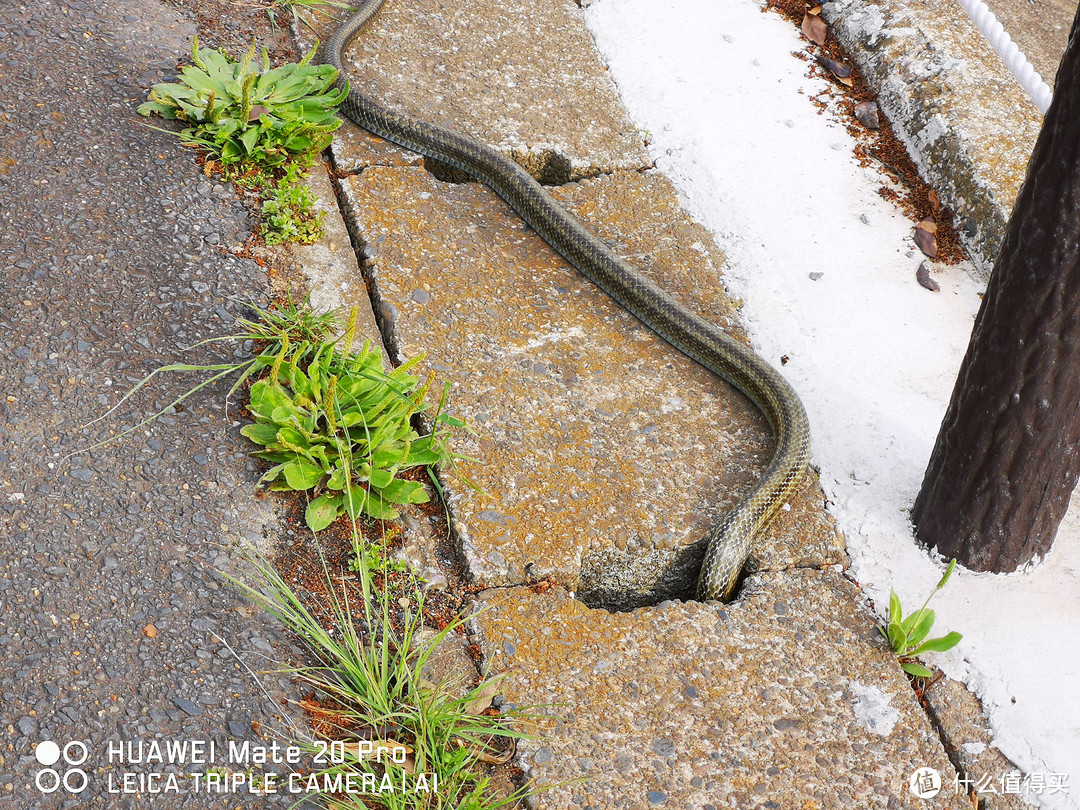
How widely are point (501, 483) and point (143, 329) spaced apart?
1408mm

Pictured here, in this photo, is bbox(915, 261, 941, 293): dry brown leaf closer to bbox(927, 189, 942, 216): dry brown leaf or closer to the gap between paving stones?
bbox(927, 189, 942, 216): dry brown leaf

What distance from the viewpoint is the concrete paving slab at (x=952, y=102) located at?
4.28 meters

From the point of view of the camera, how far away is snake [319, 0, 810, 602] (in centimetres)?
308

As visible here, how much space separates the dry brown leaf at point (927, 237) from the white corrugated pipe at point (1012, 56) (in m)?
0.94

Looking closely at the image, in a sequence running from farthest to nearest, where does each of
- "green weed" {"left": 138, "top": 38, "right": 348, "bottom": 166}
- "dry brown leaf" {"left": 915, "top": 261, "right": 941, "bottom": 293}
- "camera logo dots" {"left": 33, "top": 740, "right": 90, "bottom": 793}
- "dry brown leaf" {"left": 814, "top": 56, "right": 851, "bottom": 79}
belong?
"dry brown leaf" {"left": 814, "top": 56, "right": 851, "bottom": 79}, "dry brown leaf" {"left": 915, "top": 261, "right": 941, "bottom": 293}, "green weed" {"left": 138, "top": 38, "right": 348, "bottom": 166}, "camera logo dots" {"left": 33, "top": 740, "right": 90, "bottom": 793}

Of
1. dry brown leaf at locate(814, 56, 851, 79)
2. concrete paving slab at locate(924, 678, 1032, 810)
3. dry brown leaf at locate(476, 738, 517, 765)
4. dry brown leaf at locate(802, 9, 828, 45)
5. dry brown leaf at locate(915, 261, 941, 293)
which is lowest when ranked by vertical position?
dry brown leaf at locate(476, 738, 517, 765)

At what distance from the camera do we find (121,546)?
2.72m

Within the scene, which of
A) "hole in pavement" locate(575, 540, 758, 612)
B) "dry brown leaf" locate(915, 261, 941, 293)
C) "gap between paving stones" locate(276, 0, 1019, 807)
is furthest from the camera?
"dry brown leaf" locate(915, 261, 941, 293)

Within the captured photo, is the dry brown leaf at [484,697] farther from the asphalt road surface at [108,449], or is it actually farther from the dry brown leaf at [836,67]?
the dry brown leaf at [836,67]

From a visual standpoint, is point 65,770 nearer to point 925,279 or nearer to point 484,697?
point 484,697

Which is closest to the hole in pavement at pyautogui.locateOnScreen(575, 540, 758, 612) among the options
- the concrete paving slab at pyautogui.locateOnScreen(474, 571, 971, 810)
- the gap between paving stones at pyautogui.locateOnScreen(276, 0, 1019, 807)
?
the concrete paving slab at pyautogui.locateOnScreen(474, 571, 971, 810)

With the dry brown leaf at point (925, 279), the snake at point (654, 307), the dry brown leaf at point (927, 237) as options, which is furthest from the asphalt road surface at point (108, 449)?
the dry brown leaf at point (927, 237)

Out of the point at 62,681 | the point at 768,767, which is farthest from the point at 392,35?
the point at 768,767

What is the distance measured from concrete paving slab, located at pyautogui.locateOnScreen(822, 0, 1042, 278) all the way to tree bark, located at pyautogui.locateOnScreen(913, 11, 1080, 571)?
61.3 inches
